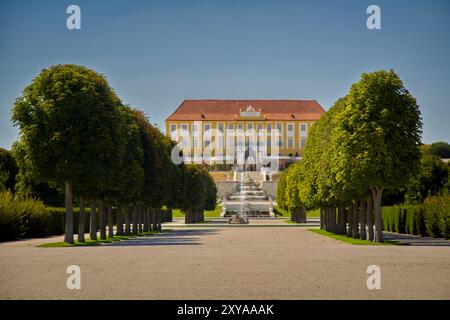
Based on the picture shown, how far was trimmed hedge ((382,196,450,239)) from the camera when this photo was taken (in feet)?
151

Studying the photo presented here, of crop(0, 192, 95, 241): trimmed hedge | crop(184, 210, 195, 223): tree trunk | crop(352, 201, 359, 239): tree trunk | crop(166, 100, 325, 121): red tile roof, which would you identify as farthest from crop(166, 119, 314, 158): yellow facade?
crop(352, 201, 359, 239): tree trunk

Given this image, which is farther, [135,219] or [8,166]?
[8,166]

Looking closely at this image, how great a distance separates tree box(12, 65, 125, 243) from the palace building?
151412 millimetres

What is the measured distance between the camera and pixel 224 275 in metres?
20.8

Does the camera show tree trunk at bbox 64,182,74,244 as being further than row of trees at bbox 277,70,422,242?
No

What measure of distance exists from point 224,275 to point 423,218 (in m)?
34.8

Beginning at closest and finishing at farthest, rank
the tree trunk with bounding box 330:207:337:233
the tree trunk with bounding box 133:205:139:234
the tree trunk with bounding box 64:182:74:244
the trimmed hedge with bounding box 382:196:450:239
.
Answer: the tree trunk with bounding box 64:182:74:244, the trimmed hedge with bounding box 382:196:450:239, the tree trunk with bounding box 133:205:139:234, the tree trunk with bounding box 330:207:337:233

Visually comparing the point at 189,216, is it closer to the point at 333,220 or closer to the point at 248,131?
the point at 333,220

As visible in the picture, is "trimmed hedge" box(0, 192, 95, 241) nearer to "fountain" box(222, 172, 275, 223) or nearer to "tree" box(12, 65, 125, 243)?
"tree" box(12, 65, 125, 243)

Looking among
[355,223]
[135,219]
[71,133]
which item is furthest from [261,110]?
[71,133]

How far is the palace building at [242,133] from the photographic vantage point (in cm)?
19375
